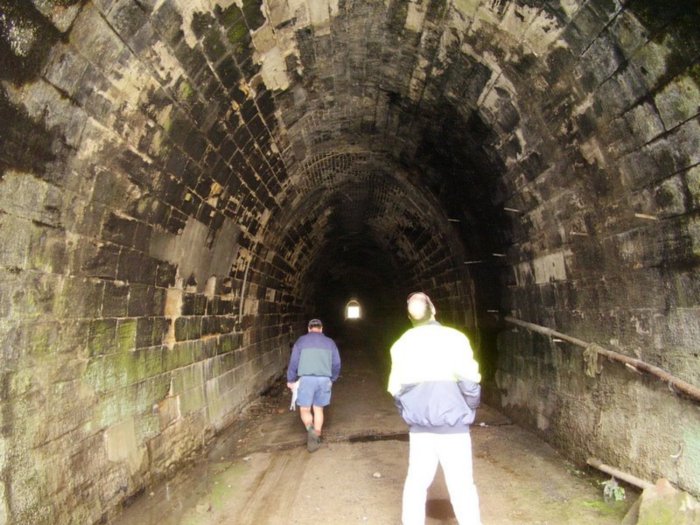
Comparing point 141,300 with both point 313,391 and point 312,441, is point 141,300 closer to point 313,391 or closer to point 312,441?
point 313,391

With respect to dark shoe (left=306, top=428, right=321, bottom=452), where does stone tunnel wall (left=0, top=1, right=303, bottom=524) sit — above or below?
above

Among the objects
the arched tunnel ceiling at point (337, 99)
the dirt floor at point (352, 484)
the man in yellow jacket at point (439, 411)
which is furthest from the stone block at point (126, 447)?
the man in yellow jacket at point (439, 411)

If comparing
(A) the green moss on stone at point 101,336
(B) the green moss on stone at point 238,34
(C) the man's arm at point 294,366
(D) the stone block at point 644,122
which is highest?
(B) the green moss on stone at point 238,34

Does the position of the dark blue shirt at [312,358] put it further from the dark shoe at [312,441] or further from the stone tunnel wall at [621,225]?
the stone tunnel wall at [621,225]

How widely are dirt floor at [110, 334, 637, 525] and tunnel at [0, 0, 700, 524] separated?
29cm

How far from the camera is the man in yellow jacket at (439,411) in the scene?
3.13 m

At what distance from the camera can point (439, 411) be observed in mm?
3117

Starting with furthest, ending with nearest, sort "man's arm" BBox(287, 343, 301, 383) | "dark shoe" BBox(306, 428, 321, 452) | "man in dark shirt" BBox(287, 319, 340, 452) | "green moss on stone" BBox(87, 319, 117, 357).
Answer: "man's arm" BBox(287, 343, 301, 383), "man in dark shirt" BBox(287, 319, 340, 452), "dark shoe" BBox(306, 428, 321, 452), "green moss on stone" BBox(87, 319, 117, 357)

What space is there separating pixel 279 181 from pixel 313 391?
3.12 meters

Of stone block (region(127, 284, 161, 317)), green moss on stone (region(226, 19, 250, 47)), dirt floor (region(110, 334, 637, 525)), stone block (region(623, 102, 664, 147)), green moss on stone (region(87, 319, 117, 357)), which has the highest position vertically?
green moss on stone (region(226, 19, 250, 47))

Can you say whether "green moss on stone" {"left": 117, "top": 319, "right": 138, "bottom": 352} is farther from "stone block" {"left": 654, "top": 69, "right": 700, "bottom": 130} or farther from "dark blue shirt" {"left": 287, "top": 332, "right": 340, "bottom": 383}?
"stone block" {"left": 654, "top": 69, "right": 700, "bottom": 130}

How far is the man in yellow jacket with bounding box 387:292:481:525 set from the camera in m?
3.13

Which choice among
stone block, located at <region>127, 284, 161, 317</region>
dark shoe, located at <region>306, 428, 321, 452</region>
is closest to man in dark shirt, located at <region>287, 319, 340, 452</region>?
dark shoe, located at <region>306, 428, 321, 452</region>

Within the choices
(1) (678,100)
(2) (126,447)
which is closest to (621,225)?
(1) (678,100)
